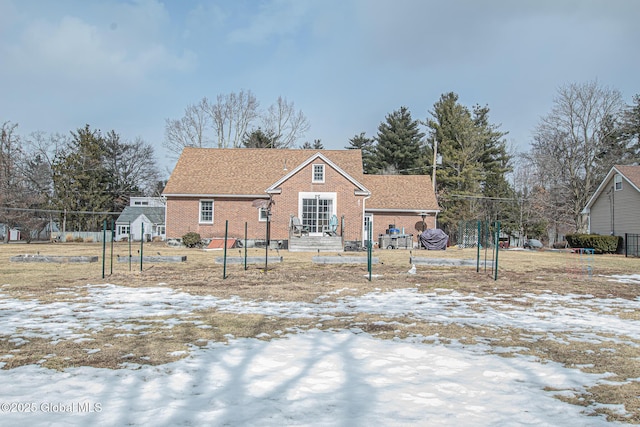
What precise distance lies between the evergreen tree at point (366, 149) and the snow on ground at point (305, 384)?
47.9 meters

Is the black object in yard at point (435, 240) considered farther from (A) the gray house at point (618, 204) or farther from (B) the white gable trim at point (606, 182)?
(B) the white gable trim at point (606, 182)

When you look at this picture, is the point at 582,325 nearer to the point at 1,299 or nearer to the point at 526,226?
the point at 1,299

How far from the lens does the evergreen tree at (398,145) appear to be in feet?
176

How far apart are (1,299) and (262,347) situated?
20.3 ft

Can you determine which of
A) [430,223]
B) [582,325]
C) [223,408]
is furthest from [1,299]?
[430,223]

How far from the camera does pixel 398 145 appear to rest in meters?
54.2

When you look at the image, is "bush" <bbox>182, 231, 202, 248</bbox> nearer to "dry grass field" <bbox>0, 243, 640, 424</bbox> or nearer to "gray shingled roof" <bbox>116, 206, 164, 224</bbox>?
"dry grass field" <bbox>0, 243, 640, 424</bbox>

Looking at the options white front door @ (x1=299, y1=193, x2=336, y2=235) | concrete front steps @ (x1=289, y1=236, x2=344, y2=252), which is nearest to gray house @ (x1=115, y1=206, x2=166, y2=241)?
white front door @ (x1=299, y1=193, x2=336, y2=235)

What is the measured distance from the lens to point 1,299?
895cm

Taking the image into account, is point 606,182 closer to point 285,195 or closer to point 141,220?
point 285,195

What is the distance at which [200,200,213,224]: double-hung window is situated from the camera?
30125 millimetres

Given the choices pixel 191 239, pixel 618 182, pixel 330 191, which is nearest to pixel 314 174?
pixel 330 191

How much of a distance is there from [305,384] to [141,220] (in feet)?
168

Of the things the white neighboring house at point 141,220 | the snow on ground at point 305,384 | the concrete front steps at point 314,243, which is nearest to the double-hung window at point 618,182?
the concrete front steps at point 314,243
